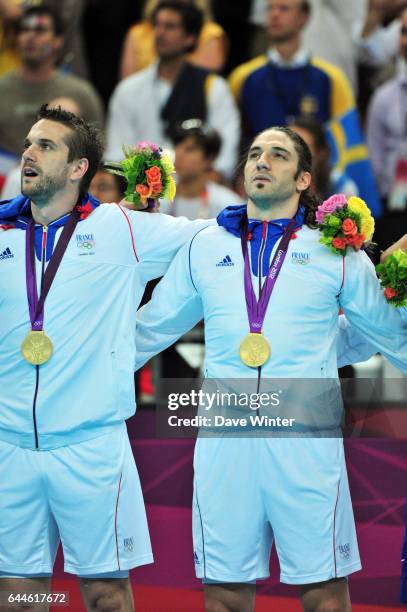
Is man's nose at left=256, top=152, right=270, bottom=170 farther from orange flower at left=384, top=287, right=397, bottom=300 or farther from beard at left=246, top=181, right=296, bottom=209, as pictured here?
orange flower at left=384, top=287, right=397, bottom=300

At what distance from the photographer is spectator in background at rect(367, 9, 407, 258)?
33.5ft

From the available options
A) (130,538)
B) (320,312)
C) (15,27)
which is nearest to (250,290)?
(320,312)

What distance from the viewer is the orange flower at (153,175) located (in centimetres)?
630

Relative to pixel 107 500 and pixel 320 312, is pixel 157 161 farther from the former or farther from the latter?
pixel 107 500

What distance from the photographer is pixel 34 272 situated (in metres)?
6.04

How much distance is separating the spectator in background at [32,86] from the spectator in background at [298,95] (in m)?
1.25

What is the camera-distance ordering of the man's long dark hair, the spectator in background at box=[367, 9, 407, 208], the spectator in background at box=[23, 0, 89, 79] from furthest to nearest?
the spectator in background at box=[23, 0, 89, 79]
the spectator in background at box=[367, 9, 407, 208]
the man's long dark hair

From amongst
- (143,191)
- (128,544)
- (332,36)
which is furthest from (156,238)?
(332,36)

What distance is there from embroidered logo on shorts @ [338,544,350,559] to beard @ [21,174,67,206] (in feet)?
6.79

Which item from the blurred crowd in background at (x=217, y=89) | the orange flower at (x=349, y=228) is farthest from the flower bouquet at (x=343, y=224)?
the blurred crowd in background at (x=217, y=89)

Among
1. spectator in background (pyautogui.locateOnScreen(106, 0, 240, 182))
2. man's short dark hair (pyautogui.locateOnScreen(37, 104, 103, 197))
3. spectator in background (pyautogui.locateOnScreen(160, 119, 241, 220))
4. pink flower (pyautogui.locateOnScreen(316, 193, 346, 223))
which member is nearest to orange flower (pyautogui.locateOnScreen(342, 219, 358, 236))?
pink flower (pyautogui.locateOnScreen(316, 193, 346, 223))

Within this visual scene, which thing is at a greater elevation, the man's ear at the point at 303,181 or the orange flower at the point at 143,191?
the man's ear at the point at 303,181

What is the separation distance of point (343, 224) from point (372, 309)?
41 cm

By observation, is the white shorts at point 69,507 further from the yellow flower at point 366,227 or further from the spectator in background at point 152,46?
the spectator in background at point 152,46
